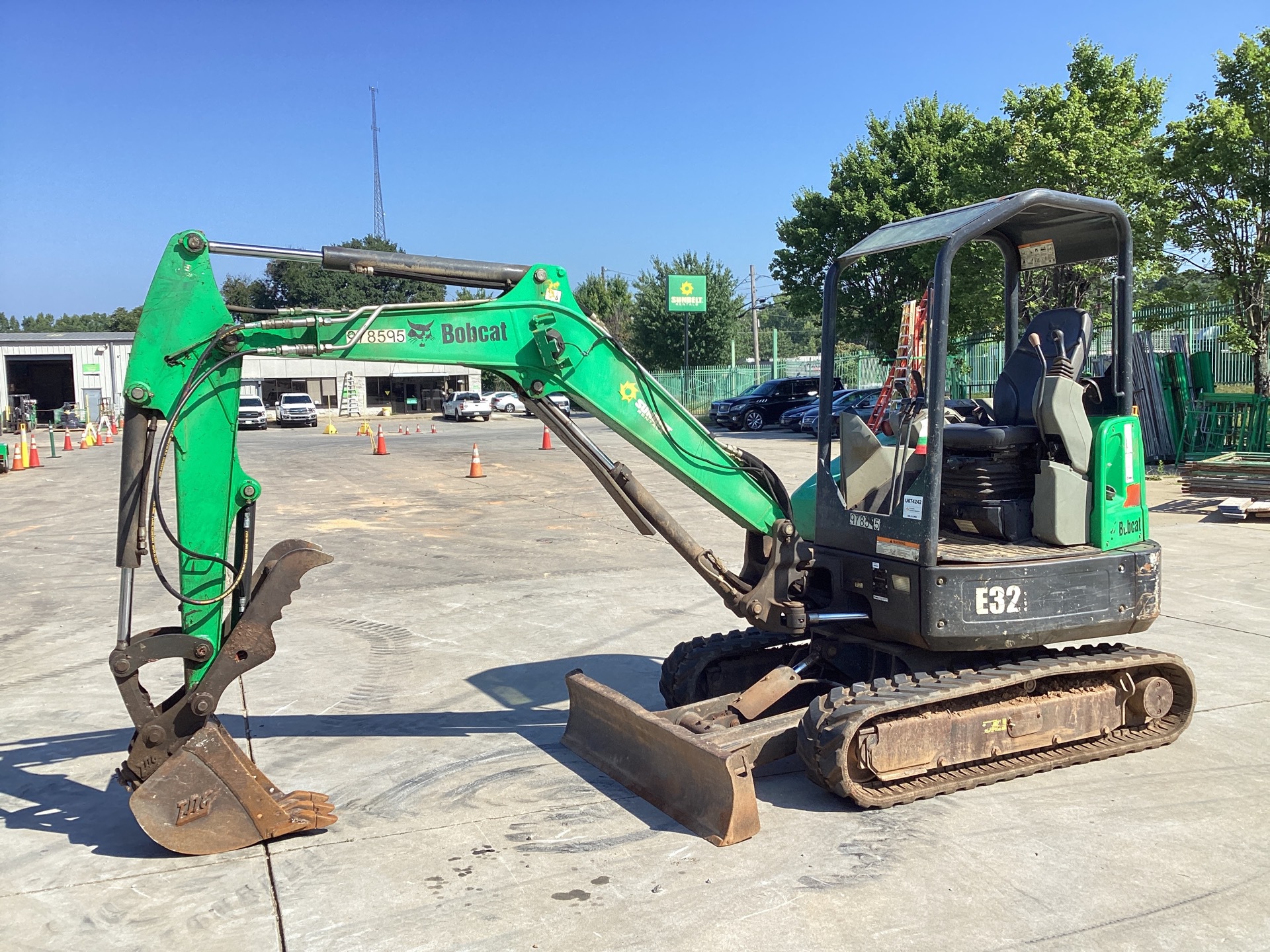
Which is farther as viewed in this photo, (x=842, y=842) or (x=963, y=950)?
(x=842, y=842)

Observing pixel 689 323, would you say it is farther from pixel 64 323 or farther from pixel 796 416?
pixel 64 323

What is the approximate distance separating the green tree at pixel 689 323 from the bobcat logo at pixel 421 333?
53.2 m

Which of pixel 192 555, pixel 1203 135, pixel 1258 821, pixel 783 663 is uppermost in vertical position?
pixel 1203 135

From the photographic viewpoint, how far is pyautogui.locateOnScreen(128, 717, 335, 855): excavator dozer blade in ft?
15.6

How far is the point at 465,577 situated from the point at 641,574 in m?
1.92

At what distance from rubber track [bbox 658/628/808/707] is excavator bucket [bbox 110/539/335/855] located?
2345mm

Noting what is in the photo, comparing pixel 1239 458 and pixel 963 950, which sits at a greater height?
pixel 1239 458

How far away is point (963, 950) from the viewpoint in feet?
13.2

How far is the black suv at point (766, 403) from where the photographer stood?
37.6 meters

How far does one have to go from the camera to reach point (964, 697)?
5.57 m

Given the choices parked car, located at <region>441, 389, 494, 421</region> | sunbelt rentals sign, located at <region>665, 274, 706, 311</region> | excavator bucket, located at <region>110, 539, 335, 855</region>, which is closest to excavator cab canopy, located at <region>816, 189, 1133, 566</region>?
excavator bucket, located at <region>110, 539, 335, 855</region>

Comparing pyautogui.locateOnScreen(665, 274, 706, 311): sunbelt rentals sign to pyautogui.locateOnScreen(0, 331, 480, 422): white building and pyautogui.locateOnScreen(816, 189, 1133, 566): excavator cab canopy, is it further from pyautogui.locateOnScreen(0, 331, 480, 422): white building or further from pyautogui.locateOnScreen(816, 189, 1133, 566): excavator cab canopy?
pyautogui.locateOnScreen(816, 189, 1133, 566): excavator cab canopy

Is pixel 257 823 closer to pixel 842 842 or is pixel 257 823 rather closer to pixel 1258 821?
pixel 842 842

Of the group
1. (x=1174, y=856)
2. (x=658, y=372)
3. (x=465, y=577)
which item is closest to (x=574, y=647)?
(x=465, y=577)
